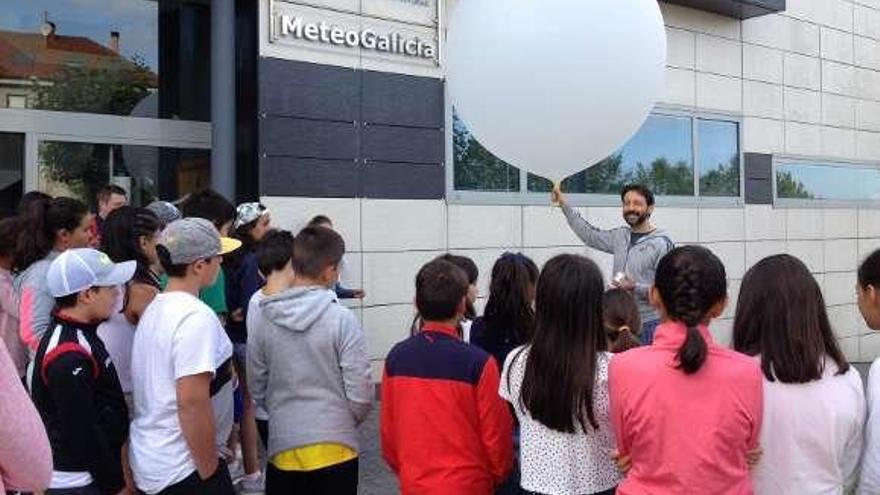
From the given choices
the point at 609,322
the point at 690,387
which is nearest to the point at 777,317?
the point at 690,387

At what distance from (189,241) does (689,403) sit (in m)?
1.76

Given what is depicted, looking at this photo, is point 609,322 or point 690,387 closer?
point 690,387

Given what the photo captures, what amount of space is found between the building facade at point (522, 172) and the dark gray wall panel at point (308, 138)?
0.04 ft

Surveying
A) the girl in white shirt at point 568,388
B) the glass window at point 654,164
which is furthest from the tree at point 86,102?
the girl in white shirt at point 568,388

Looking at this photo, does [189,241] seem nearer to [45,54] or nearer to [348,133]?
[45,54]

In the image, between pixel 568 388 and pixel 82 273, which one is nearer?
pixel 568 388

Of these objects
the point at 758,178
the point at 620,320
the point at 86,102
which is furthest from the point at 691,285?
the point at 758,178

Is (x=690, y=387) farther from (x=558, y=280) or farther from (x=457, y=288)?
(x=457, y=288)

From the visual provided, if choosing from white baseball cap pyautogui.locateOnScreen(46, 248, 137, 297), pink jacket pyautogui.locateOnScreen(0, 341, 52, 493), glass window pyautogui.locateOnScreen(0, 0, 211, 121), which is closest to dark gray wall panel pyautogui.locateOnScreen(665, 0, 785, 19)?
glass window pyautogui.locateOnScreen(0, 0, 211, 121)

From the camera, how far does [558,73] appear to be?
4.04m

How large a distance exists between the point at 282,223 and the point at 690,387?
5.05 meters

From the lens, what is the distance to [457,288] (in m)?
3.09

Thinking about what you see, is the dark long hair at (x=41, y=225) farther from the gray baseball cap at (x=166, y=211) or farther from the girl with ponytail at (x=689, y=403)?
the girl with ponytail at (x=689, y=403)

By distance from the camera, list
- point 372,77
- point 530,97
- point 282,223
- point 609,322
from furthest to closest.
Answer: point 372,77, point 282,223, point 530,97, point 609,322
